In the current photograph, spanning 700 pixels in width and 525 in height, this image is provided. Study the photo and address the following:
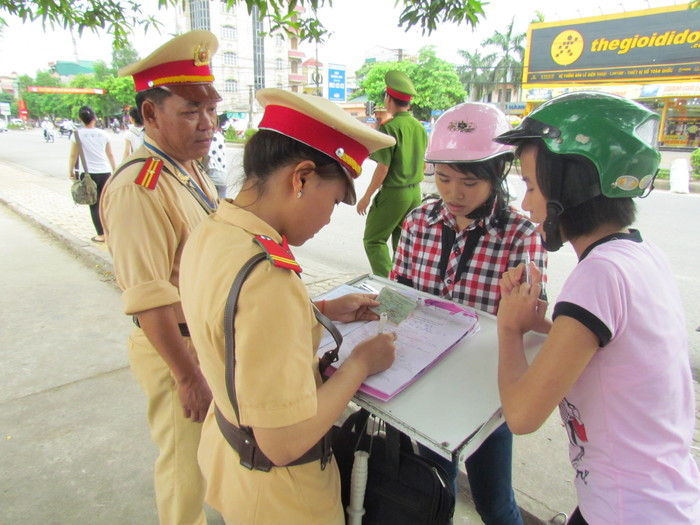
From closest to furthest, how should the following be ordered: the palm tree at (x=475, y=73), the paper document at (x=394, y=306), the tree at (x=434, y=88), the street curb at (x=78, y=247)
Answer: the paper document at (x=394, y=306), the street curb at (x=78, y=247), the tree at (x=434, y=88), the palm tree at (x=475, y=73)

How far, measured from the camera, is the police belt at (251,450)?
96 centimetres

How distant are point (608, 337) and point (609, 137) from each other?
1.36 feet

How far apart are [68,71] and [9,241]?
8076 centimetres

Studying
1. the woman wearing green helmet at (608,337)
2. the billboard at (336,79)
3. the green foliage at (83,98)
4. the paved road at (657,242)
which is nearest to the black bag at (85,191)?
the paved road at (657,242)

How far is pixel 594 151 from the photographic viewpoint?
0.95m

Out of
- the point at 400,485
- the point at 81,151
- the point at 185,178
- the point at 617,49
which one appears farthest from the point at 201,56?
the point at 617,49

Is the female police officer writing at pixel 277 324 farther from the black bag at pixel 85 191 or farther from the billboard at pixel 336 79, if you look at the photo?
the billboard at pixel 336 79

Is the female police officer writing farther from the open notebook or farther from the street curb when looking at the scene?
the street curb

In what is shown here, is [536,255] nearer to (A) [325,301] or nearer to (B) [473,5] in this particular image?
(A) [325,301]

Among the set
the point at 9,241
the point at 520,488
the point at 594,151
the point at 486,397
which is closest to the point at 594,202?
the point at 594,151

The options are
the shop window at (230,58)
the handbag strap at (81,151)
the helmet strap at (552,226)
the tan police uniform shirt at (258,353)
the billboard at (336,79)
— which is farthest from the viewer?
the shop window at (230,58)

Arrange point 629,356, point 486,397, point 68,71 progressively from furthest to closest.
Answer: point 68,71
point 486,397
point 629,356

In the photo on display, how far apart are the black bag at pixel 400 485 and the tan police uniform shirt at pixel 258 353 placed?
103 mm

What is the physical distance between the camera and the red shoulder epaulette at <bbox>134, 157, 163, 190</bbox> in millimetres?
1382
